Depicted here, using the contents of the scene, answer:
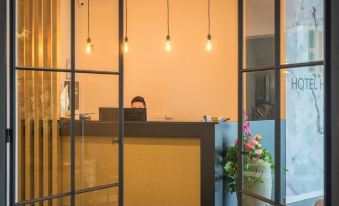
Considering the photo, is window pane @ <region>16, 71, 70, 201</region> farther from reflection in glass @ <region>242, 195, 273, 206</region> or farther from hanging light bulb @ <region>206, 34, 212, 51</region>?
hanging light bulb @ <region>206, 34, 212, 51</region>

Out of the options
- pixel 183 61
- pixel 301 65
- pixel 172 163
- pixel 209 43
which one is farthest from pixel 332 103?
pixel 183 61

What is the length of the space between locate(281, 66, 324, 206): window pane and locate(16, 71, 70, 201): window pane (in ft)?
4.30

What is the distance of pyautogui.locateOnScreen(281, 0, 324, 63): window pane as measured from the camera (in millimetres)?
1843

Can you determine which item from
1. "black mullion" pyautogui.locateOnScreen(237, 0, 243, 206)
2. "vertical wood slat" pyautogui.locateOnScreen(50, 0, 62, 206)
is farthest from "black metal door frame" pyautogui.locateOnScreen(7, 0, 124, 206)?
"black mullion" pyautogui.locateOnScreen(237, 0, 243, 206)

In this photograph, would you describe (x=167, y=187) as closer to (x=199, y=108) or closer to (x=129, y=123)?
(x=129, y=123)

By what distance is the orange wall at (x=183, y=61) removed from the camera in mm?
7086

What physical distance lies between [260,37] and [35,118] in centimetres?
170

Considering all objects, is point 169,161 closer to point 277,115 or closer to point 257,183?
point 257,183

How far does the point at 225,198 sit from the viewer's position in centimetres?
453

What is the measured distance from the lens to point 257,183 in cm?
230

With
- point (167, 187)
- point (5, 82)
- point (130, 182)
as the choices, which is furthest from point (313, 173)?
point (130, 182)

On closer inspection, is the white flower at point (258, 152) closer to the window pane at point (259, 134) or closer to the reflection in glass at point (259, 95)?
the window pane at point (259, 134)

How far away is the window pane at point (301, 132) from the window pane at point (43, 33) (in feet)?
4.22

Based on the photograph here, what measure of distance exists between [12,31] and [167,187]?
273 cm
